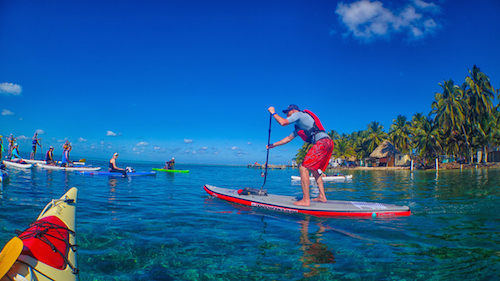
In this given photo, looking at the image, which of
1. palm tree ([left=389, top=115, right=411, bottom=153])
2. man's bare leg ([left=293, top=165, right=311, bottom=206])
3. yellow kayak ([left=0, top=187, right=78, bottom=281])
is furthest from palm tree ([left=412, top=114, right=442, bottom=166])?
yellow kayak ([left=0, top=187, right=78, bottom=281])

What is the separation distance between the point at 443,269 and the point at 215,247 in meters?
3.27

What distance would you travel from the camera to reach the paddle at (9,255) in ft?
6.24

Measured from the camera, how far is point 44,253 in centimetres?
253

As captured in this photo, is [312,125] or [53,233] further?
[312,125]

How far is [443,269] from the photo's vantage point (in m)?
3.43

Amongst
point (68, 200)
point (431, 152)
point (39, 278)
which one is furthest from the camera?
point (431, 152)

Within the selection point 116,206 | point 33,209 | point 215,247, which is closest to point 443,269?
point 215,247

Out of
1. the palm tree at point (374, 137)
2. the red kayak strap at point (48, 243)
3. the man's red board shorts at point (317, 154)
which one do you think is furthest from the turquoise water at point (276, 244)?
the palm tree at point (374, 137)

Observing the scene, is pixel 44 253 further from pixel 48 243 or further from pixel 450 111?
pixel 450 111

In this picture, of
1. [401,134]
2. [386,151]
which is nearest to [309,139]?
[401,134]

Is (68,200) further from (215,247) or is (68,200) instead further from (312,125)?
(312,125)

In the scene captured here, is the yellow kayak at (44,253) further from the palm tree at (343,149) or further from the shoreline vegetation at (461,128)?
the palm tree at (343,149)

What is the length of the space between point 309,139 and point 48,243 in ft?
20.8

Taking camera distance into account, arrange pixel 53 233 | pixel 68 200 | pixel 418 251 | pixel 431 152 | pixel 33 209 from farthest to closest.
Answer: pixel 431 152 < pixel 33 209 < pixel 68 200 < pixel 418 251 < pixel 53 233
